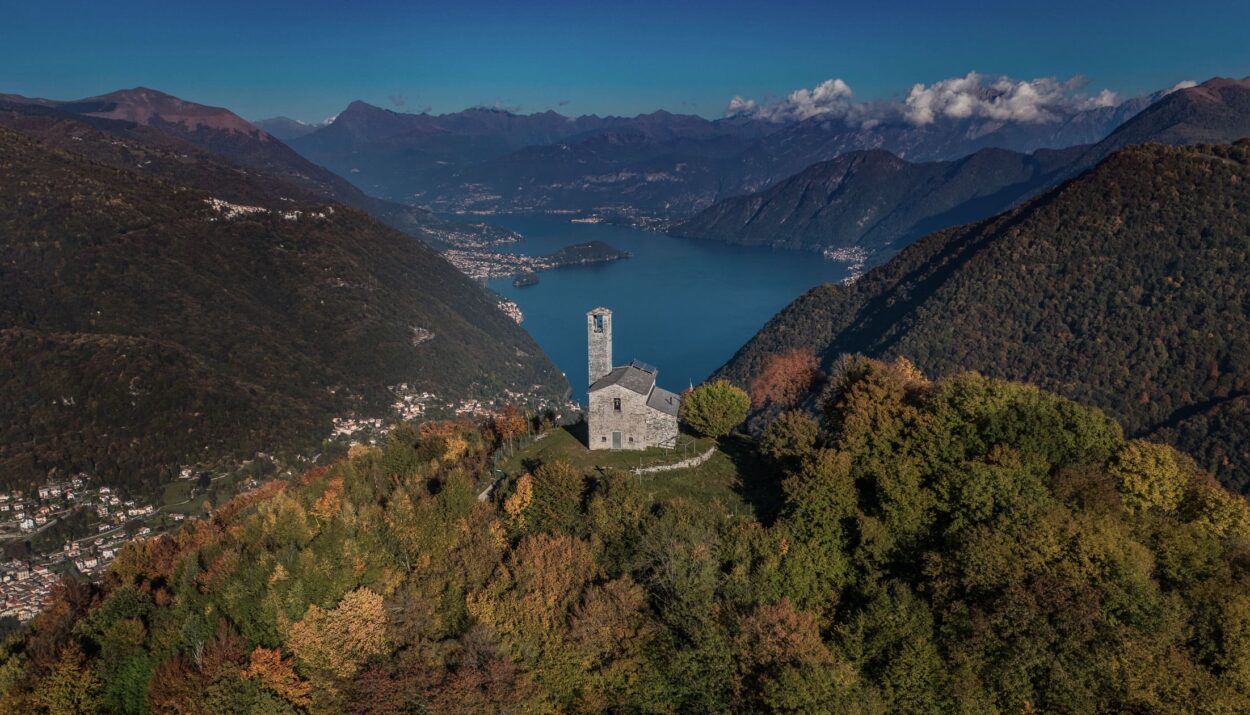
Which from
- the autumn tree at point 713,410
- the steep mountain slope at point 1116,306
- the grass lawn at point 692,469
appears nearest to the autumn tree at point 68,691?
the grass lawn at point 692,469

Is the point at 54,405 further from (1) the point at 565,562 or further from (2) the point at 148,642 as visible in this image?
(1) the point at 565,562

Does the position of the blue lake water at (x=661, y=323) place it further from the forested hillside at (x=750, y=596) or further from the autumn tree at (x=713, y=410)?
the forested hillside at (x=750, y=596)

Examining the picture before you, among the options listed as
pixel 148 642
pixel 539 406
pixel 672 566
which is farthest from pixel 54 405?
pixel 672 566

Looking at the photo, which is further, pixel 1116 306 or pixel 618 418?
pixel 1116 306

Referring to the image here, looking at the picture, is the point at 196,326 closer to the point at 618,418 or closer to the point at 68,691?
the point at 68,691

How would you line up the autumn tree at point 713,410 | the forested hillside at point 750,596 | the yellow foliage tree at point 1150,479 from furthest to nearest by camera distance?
the autumn tree at point 713,410 < the yellow foliage tree at point 1150,479 < the forested hillside at point 750,596

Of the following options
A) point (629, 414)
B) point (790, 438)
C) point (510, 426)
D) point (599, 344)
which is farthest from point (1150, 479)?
point (510, 426)
